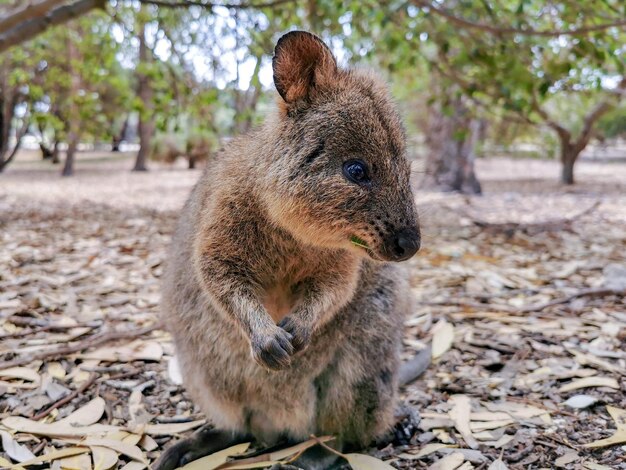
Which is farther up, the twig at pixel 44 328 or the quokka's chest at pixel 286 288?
the quokka's chest at pixel 286 288

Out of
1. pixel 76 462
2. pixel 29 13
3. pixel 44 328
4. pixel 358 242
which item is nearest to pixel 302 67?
pixel 358 242

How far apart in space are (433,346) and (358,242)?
1671 millimetres

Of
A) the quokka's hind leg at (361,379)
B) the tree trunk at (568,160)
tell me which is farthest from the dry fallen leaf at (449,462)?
the tree trunk at (568,160)

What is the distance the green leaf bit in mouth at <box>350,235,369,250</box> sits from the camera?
2.07 meters

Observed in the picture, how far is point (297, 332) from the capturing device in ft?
6.92

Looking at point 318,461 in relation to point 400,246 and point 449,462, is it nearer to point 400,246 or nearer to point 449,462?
point 449,462

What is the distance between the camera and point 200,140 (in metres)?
16.9

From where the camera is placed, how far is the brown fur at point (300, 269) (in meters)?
2.09

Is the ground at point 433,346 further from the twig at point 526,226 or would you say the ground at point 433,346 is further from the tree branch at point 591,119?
the tree branch at point 591,119

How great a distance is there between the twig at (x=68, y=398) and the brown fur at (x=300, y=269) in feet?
2.08

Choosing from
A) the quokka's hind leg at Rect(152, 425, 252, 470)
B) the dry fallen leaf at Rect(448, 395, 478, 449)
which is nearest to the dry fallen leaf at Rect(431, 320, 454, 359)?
the dry fallen leaf at Rect(448, 395, 478, 449)

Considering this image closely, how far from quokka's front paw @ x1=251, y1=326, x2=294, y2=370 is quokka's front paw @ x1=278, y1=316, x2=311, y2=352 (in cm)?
5

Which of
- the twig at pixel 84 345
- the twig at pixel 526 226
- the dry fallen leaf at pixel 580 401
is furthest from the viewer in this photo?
the twig at pixel 526 226

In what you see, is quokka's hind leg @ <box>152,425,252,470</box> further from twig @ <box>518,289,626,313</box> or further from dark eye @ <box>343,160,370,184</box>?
twig @ <box>518,289,626,313</box>
